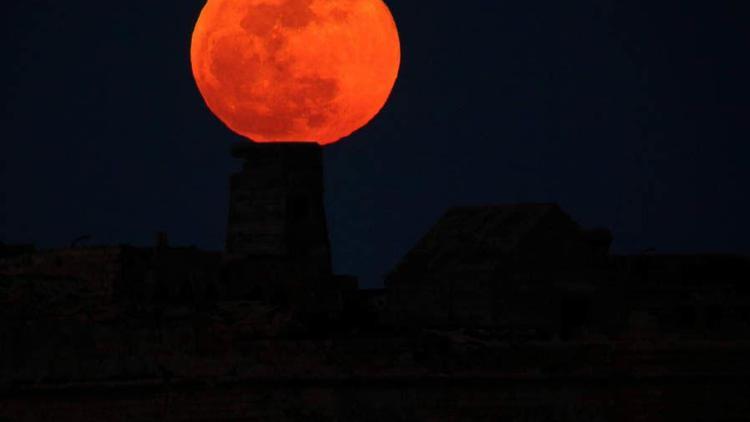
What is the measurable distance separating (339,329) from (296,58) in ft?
15.1

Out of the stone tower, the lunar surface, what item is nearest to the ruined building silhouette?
the stone tower

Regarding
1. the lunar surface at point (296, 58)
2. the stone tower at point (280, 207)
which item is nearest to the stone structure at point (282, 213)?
the stone tower at point (280, 207)

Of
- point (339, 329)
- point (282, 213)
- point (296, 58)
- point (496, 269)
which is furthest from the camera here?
point (496, 269)

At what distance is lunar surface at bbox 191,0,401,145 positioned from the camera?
74.6ft

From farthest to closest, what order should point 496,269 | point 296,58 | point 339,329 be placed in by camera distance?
point 496,269 < point 296,58 < point 339,329

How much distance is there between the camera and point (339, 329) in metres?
22.5

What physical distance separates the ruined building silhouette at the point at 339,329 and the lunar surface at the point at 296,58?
6.01 ft

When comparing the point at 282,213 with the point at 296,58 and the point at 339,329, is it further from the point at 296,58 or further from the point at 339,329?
the point at 296,58

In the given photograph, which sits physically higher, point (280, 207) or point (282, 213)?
point (280, 207)

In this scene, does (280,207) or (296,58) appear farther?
(280,207)

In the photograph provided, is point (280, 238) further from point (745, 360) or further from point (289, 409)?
point (745, 360)

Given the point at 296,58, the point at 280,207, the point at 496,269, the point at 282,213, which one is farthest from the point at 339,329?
the point at 296,58

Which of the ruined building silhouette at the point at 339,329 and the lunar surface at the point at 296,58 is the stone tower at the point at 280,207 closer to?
the ruined building silhouette at the point at 339,329

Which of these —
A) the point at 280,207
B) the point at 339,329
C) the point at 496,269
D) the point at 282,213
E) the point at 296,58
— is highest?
the point at 296,58
